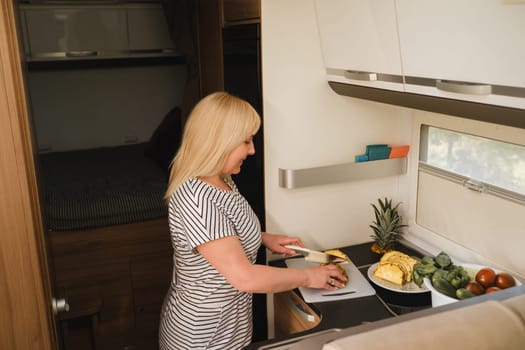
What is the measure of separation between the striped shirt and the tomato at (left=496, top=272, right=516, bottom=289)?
27.7 inches

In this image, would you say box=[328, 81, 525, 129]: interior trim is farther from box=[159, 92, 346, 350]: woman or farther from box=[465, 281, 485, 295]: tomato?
box=[465, 281, 485, 295]: tomato

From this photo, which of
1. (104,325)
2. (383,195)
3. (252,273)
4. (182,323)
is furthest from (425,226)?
(104,325)

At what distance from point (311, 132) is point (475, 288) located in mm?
→ 764

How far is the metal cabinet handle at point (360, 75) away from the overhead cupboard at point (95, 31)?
203 centimetres

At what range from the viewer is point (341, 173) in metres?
1.91

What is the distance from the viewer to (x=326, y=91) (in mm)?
1855

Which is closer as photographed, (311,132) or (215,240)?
(215,240)

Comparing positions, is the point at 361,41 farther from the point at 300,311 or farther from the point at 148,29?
the point at 148,29

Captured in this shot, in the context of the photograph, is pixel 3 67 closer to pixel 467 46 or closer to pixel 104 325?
pixel 467 46

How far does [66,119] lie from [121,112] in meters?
0.37

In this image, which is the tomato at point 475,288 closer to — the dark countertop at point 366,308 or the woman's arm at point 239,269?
the dark countertop at point 366,308

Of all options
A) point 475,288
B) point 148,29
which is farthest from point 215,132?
point 148,29

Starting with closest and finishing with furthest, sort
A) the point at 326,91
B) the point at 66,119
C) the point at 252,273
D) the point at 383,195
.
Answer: the point at 252,273
the point at 326,91
the point at 383,195
the point at 66,119

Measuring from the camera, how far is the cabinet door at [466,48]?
104 cm
